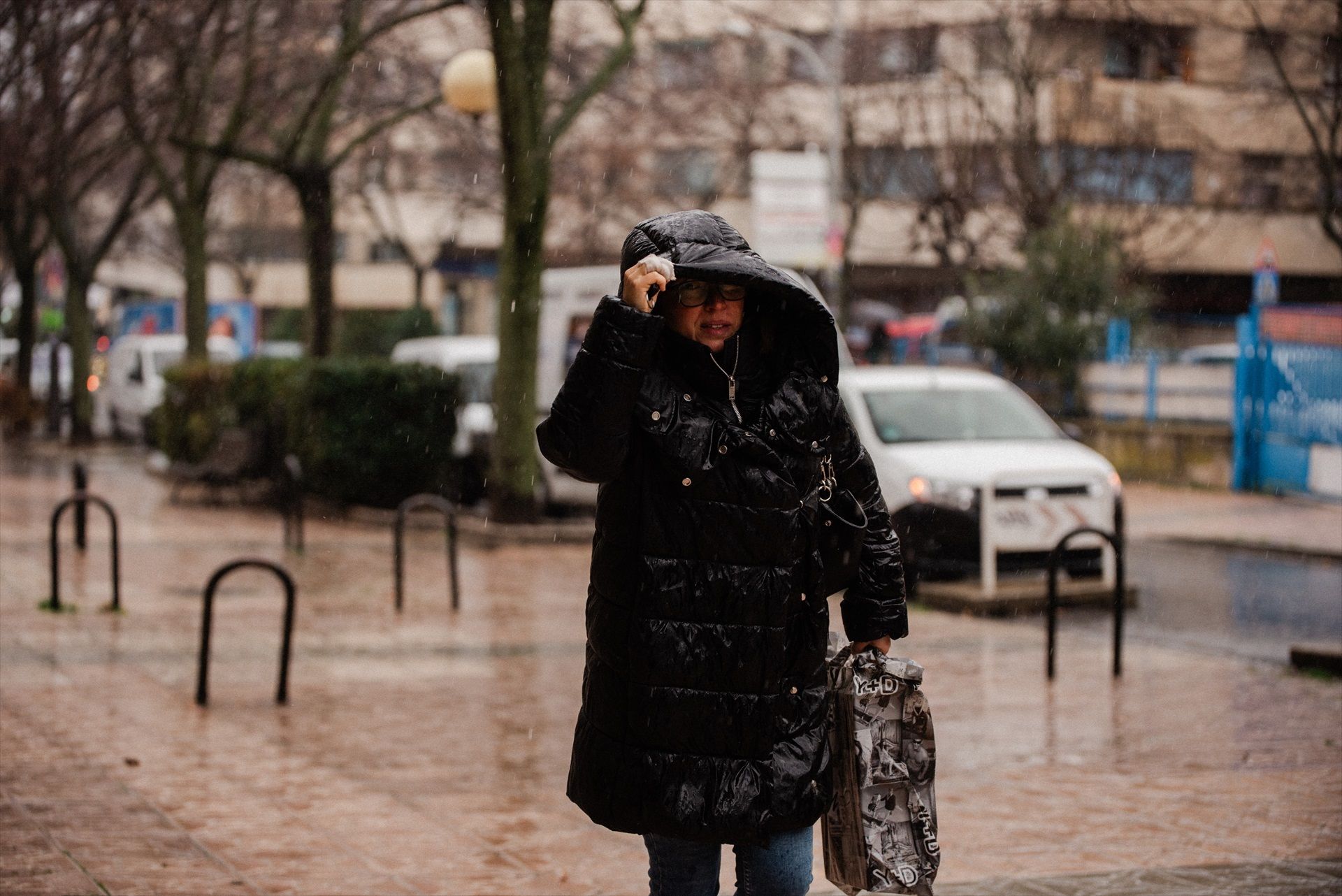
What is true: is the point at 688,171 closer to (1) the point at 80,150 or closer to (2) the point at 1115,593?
(1) the point at 80,150

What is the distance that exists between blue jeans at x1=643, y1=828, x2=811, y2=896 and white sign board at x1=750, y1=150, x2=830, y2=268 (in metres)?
17.5

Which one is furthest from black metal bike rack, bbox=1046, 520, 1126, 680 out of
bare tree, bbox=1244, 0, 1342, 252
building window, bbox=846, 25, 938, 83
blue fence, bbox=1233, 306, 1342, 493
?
building window, bbox=846, 25, 938, 83

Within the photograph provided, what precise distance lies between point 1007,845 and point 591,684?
290 cm

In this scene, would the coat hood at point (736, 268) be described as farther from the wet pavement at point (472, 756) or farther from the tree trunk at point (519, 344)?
the tree trunk at point (519, 344)

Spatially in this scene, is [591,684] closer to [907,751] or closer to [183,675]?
[907,751]

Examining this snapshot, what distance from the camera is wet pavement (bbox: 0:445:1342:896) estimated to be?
5.89 metres

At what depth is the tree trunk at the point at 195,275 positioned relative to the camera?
26.1 meters

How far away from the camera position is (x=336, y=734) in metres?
8.16

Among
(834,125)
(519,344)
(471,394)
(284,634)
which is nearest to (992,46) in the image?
(834,125)

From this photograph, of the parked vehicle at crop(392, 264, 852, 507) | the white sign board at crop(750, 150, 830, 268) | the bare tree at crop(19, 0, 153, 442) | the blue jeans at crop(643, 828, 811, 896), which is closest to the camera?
Result: the blue jeans at crop(643, 828, 811, 896)

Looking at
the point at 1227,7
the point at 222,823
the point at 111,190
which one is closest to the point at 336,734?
the point at 222,823

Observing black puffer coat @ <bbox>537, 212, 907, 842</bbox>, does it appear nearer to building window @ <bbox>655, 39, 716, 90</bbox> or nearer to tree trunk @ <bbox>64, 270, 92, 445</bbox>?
tree trunk @ <bbox>64, 270, 92, 445</bbox>

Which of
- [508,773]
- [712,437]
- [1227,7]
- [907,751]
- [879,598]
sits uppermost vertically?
[1227,7]

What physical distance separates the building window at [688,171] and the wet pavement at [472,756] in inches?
1088
